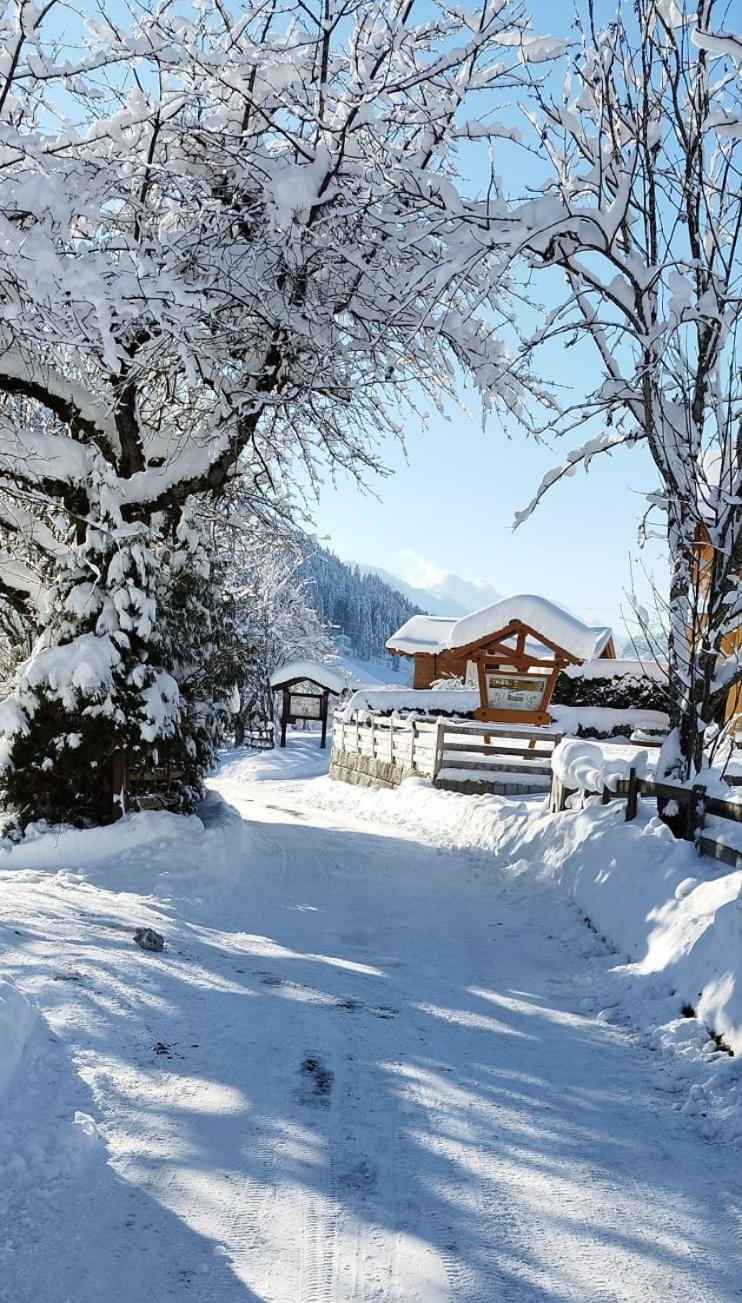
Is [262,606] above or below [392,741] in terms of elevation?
above

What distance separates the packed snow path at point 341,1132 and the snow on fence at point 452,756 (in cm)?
1068

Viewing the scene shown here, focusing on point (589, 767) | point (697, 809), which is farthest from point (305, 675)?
point (697, 809)

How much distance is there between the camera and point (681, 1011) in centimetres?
564

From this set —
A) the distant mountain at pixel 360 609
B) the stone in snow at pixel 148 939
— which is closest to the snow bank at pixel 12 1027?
the stone in snow at pixel 148 939

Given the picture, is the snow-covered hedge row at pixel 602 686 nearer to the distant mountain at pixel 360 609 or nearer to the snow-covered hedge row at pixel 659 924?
the snow-covered hedge row at pixel 659 924

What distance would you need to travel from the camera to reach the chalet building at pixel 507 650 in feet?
72.0

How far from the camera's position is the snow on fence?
1838 centimetres

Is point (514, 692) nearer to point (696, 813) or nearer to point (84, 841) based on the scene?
point (84, 841)

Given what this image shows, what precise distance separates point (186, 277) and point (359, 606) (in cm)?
15710

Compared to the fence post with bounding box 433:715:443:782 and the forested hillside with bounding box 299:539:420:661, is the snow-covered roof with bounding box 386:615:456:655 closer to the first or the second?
the fence post with bounding box 433:715:443:782

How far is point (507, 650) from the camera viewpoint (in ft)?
83.1

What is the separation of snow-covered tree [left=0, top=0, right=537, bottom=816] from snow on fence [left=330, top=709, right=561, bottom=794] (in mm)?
7922

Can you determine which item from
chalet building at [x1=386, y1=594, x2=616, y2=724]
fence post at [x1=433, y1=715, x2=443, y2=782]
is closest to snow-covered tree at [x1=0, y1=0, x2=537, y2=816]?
fence post at [x1=433, y1=715, x2=443, y2=782]

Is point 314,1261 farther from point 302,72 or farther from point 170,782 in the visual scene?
point 302,72
